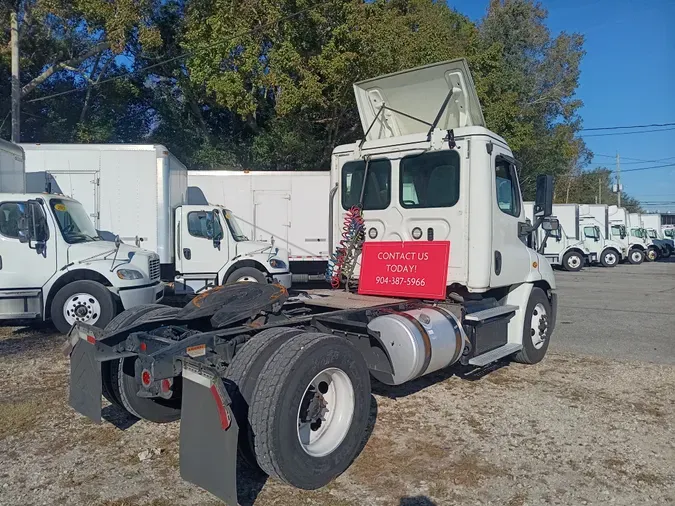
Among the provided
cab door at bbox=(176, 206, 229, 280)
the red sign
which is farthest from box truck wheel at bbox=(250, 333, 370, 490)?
cab door at bbox=(176, 206, 229, 280)

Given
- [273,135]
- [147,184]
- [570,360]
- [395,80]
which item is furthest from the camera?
[273,135]

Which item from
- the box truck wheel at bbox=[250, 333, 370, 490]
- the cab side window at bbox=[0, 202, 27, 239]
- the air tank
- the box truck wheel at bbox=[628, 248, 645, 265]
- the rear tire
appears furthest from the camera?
the box truck wheel at bbox=[628, 248, 645, 265]

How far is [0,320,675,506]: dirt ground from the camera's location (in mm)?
3998

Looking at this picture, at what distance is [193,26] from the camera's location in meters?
18.2

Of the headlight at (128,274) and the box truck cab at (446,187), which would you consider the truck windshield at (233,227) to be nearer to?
the headlight at (128,274)

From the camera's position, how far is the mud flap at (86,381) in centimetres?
437

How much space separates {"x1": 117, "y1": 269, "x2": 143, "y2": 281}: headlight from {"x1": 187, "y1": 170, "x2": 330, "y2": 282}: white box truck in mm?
6348

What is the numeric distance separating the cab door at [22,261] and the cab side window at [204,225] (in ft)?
12.9

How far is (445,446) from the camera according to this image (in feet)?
16.0

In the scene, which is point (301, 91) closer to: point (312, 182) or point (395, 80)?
point (312, 182)

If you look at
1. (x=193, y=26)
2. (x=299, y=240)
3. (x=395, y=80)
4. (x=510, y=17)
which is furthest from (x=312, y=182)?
(x=510, y=17)

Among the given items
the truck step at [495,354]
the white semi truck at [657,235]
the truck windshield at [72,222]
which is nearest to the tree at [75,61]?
the truck windshield at [72,222]

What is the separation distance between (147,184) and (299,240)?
4995mm

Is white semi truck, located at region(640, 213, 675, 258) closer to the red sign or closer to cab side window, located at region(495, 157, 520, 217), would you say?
cab side window, located at region(495, 157, 520, 217)
